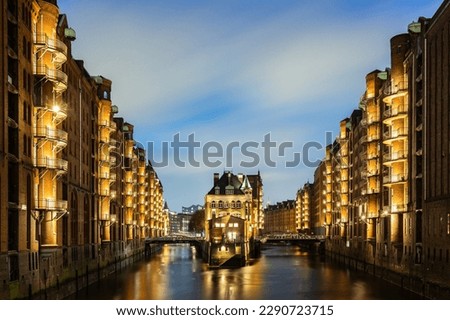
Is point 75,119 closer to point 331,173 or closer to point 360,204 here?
point 360,204

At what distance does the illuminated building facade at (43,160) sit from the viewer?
41.2 meters

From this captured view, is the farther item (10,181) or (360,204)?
(360,204)

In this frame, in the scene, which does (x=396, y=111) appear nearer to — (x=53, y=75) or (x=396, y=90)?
(x=396, y=90)

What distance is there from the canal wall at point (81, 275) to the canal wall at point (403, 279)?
29.7 metres

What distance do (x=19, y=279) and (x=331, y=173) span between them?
320 ft

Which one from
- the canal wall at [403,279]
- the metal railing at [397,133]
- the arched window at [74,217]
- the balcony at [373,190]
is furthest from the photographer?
the balcony at [373,190]

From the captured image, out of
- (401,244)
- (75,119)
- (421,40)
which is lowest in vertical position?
(401,244)

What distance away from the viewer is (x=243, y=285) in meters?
70.8

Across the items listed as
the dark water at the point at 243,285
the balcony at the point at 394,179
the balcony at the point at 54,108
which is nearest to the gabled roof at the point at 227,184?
the dark water at the point at 243,285

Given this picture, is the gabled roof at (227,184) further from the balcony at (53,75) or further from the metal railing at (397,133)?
the balcony at (53,75)

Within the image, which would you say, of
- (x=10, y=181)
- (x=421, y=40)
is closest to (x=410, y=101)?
(x=421, y=40)
